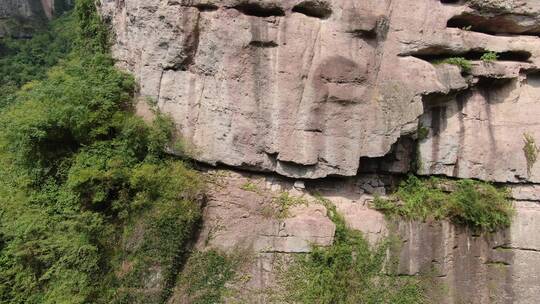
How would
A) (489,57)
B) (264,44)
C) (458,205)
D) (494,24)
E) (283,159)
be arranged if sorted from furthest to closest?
(494,24)
(489,57)
(458,205)
(283,159)
(264,44)

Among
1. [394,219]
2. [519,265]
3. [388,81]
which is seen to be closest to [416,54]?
[388,81]

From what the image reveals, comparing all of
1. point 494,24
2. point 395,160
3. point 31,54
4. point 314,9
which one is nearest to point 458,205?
point 395,160

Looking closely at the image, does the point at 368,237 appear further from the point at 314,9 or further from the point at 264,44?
the point at 314,9

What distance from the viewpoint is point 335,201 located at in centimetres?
764

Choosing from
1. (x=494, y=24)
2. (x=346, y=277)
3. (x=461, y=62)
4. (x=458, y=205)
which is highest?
(x=494, y=24)

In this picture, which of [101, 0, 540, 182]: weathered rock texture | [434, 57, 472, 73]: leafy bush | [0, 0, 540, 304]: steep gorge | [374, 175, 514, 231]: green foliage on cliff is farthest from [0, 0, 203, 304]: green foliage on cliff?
[434, 57, 472, 73]: leafy bush

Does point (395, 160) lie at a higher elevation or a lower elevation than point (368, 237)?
higher

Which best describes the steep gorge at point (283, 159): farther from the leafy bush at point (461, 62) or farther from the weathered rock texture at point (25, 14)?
the weathered rock texture at point (25, 14)

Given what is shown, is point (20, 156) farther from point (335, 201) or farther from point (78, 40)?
point (335, 201)

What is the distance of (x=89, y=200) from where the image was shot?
6562 millimetres

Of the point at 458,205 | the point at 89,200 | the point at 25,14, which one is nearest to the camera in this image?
the point at 89,200

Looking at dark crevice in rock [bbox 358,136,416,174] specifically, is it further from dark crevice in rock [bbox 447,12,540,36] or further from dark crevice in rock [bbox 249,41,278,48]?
dark crevice in rock [bbox 249,41,278,48]

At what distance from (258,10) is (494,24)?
503 cm

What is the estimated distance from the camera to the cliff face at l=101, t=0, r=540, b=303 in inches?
271
